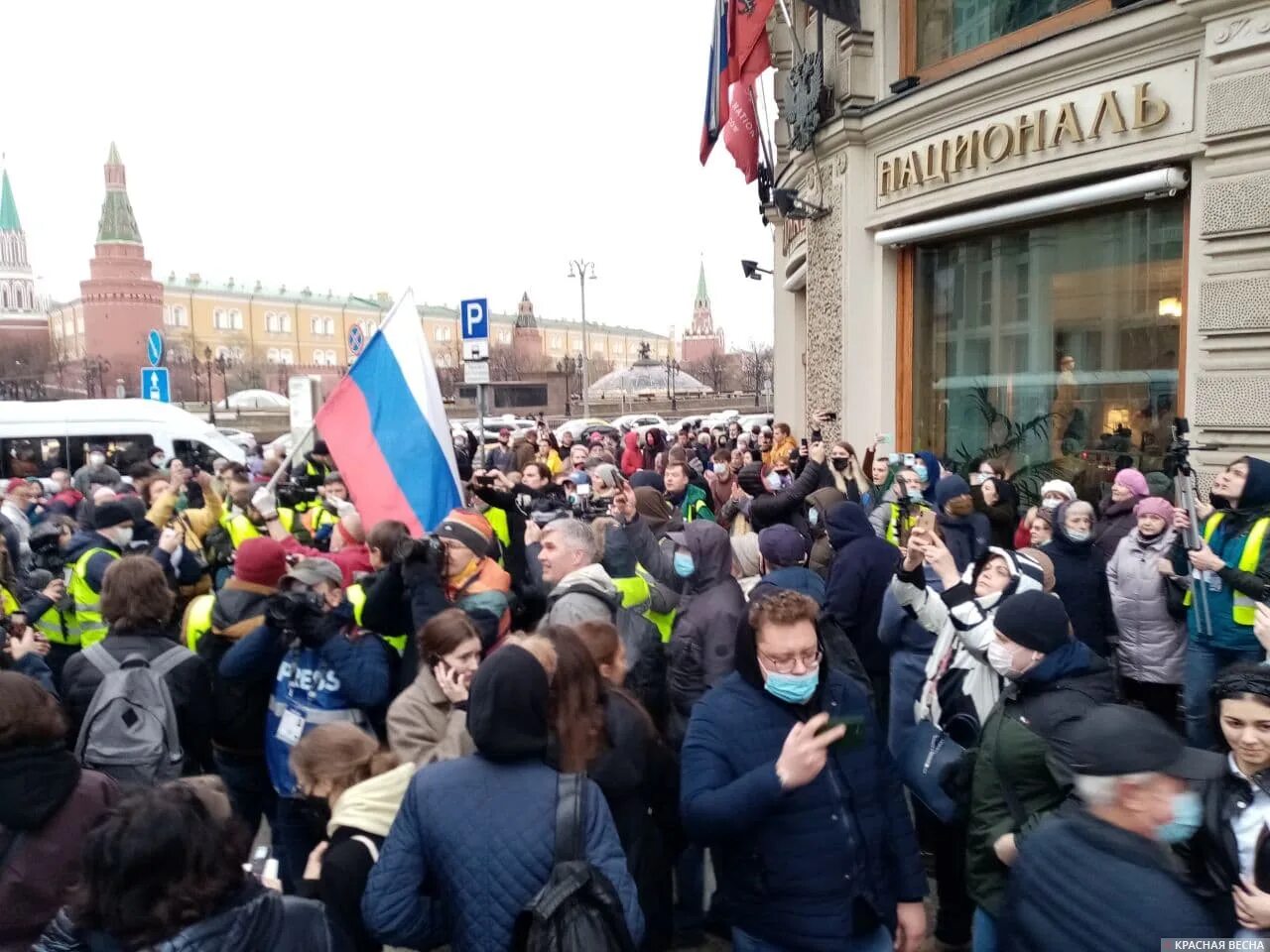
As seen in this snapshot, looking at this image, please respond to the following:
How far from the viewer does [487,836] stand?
89.7 inches


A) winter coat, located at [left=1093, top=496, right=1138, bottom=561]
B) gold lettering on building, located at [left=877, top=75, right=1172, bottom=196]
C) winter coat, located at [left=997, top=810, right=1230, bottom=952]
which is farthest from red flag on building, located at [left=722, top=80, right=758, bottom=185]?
winter coat, located at [left=997, top=810, right=1230, bottom=952]

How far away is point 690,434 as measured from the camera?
2073 centimetres

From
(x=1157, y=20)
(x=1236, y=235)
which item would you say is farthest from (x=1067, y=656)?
(x=1157, y=20)

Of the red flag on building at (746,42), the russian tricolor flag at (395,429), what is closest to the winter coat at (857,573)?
the russian tricolor flag at (395,429)

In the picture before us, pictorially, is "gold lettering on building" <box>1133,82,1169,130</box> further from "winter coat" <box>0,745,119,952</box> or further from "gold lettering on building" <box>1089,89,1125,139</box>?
"winter coat" <box>0,745,119,952</box>

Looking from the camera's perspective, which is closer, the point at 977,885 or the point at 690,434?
Result: the point at 977,885

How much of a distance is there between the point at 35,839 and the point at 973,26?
1068 cm

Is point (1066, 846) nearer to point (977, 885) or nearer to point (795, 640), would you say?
point (795, 640)

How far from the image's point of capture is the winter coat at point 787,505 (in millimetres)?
6094

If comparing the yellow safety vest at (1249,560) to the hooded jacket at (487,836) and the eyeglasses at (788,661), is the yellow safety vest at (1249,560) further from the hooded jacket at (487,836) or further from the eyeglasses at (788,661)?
the hooded jacket at (487,836)

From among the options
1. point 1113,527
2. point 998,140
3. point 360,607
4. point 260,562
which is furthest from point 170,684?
point 998,140

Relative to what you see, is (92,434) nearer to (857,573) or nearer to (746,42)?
(746,42)

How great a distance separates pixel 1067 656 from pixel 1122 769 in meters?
1.05

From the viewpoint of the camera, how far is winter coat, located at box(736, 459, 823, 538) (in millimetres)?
6094
